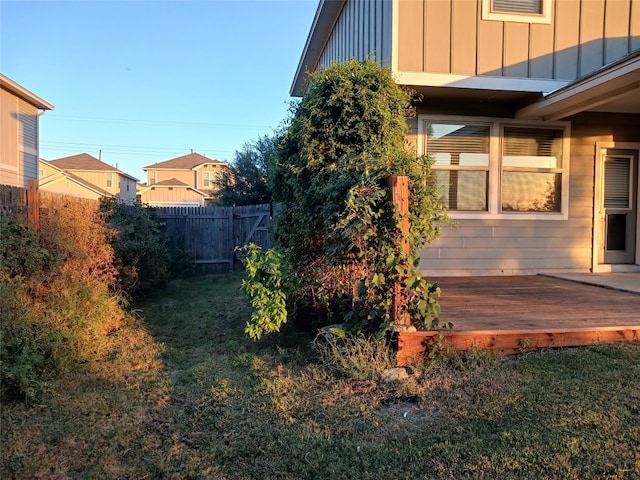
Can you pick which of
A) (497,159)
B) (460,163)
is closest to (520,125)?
(497,159)

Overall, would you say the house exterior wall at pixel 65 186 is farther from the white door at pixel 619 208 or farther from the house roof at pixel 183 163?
the white door at pixel 619 208

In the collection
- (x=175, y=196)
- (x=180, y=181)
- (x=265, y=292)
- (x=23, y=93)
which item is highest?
(x=23, y=93)

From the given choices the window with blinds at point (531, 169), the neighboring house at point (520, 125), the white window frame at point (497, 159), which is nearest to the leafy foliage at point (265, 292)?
the neighboring house at point (520, 125)

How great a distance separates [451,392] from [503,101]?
554cm

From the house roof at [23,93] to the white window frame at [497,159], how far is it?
15623 millimetres

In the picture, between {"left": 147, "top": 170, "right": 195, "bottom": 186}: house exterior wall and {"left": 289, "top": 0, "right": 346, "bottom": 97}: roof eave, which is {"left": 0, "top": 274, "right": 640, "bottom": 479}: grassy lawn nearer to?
{"left": 289, "top": 0, "right": 346, "bottom": 97}: roof eave

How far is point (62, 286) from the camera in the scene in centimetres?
503

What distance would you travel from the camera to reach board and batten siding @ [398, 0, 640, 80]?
6359 mm

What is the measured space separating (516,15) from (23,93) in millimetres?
17789

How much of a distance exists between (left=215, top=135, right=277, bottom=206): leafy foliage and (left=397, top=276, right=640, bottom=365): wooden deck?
433 inches

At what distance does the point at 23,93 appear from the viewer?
17234 mm

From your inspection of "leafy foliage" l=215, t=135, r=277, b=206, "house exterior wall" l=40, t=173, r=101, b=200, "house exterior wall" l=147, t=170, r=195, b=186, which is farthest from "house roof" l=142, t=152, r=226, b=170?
"leafy foliage" l=215, t=135, r=277, b=206

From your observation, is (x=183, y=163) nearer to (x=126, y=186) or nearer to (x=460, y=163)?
(x=126, y=186)

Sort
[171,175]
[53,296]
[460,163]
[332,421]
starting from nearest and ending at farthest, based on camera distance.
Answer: [332,421] < [53,296] < [460,163] < [171,175]
